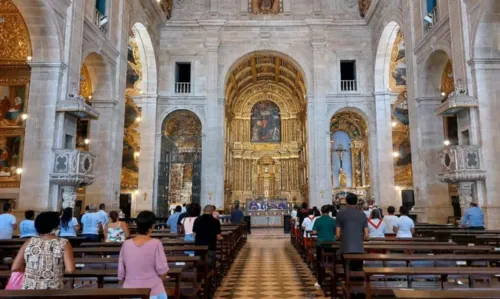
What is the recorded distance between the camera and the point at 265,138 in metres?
31.6

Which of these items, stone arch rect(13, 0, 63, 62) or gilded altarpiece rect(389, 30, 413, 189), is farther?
gilded altarpiece rect(389, 30, 413, 189)

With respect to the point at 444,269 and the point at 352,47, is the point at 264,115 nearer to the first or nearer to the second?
the point at 352,47

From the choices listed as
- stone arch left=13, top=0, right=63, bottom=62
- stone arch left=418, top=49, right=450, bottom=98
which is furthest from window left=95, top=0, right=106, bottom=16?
stone arch left=418, top=49, right=450, bottom=98

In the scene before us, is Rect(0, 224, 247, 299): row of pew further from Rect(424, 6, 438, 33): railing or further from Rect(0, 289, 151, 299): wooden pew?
Rect(424, 6, 438, 33): railing

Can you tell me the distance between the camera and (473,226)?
9234 mm

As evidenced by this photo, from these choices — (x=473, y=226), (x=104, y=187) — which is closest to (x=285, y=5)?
(x=104, y=187)

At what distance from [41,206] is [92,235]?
3.34 metres

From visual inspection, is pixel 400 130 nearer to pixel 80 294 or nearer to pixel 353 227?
pixel 353 227

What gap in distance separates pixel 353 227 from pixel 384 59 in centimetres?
1775

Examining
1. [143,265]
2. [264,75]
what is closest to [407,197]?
[264,75]

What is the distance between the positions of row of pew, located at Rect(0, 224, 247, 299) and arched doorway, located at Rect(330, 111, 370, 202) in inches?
705

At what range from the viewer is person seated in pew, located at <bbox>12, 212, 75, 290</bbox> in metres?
3.02

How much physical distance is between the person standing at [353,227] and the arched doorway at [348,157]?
64.4 ft

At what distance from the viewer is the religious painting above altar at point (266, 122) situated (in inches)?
1243
